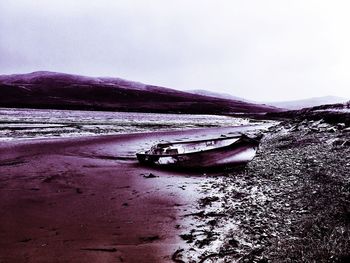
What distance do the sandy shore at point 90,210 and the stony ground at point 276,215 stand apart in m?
0.47

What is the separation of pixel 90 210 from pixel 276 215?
12.8 feet

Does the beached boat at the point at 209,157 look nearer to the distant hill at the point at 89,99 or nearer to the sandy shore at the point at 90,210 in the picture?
the sandy shore at the point at 90,210

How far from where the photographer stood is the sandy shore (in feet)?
18.4

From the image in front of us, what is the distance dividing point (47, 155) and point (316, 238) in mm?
12661

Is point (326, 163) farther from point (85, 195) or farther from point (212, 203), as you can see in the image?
point (85, 195)

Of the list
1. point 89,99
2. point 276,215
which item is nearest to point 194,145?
point 276,215

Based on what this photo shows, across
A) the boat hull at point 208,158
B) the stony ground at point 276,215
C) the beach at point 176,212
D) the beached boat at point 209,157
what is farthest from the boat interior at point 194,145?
the stony ground at point 276,215

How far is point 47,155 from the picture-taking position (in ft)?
51.4

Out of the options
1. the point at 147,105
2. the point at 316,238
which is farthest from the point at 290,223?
the point at 147,105

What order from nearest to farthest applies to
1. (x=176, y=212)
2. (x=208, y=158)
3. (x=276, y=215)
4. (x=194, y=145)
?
(x=276, y=215) < (x=176, y=212) < (x=208, y=158) < (x=194, y=145)

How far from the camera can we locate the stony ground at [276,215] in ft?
17.6

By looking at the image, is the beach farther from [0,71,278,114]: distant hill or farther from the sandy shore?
[0,71,278,114]: distant hill

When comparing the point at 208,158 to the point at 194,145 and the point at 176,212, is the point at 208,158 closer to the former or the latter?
the point at 194,145

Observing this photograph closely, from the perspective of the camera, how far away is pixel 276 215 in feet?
23.7
